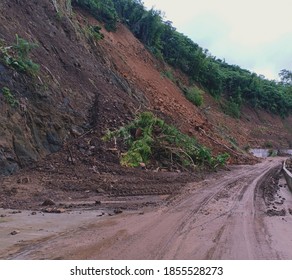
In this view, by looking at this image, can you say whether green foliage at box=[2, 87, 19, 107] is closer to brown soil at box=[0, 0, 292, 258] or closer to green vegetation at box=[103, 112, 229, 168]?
brown soil at box=[0, 0, 292, 258]

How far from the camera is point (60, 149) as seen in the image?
1420 cm

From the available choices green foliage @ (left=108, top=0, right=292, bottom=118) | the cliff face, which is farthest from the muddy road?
green foliage @ (left=108, top=0, right=292, bottom=118)

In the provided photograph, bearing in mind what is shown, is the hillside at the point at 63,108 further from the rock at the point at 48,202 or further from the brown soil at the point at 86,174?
the rock at the point at 48,202

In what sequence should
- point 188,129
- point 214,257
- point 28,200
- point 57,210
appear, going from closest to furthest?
1. point 214,257
2. point 57,210
3. point 28,200
4. point 188,129

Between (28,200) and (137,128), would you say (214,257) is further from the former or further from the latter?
(137,128)

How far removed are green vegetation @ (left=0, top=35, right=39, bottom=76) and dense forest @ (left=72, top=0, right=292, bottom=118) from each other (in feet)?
56.4

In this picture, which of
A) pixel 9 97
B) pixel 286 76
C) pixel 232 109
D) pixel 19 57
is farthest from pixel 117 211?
pixel 286 76

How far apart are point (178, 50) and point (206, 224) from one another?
41080mm

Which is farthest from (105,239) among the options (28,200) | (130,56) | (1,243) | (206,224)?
(130,56)

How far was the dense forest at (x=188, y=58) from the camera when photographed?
120 ft

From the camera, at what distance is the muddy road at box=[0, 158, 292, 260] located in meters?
5.54

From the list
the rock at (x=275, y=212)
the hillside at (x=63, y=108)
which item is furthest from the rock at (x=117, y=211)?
the rock at (x=275, y=212)
